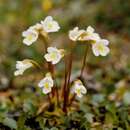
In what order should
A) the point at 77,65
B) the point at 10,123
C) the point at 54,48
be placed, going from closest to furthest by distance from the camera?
the point at 54,48 → the point at 10,123 → the point at 77,65

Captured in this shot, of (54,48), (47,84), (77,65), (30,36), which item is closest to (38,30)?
(30,36)

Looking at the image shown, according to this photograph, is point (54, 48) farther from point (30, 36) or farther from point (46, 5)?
point (46, 5)

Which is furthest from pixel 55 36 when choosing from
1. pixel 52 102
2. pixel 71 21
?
pixel 52 102

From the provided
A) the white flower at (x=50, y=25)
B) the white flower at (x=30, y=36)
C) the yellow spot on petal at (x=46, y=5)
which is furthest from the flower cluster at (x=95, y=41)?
the yellow spot on petal at (x=46, y=5)

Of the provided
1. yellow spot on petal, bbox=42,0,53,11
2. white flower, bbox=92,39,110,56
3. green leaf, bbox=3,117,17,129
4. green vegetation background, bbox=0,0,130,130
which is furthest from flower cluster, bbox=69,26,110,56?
yellow spot on petal, bbox=42,0,53,11

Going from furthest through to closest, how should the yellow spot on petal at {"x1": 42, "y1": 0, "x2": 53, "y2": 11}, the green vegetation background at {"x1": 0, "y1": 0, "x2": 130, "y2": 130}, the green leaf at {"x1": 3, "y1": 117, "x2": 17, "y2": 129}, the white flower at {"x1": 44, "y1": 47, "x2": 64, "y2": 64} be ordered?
1. the yellow spot on petal at {"x1": 42, "y1": 0, "x2": 53, "y2": 11}
2. the green vegetation background at {"x1": 0, "y1": 0, "x2": 130, "y2": 130}
3. the green leaf at {"x1": 3, "y1": 117, "x2": 17, "y2": 129}
4. the white flower at {"x1": 44, "y1": 47, "x2": 64, "y2": 64}

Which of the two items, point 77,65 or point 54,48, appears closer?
point 54,48

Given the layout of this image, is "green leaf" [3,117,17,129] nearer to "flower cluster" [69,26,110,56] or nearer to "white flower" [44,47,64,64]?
"white flower" [44,47,64,64]

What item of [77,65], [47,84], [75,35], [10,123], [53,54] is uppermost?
[77,65]

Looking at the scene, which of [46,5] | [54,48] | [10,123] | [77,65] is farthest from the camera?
[46,5]

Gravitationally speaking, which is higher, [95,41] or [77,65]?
[77,65]

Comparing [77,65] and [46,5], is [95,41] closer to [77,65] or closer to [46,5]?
[77,65]

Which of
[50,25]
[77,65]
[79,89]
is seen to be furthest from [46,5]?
[79,89]
